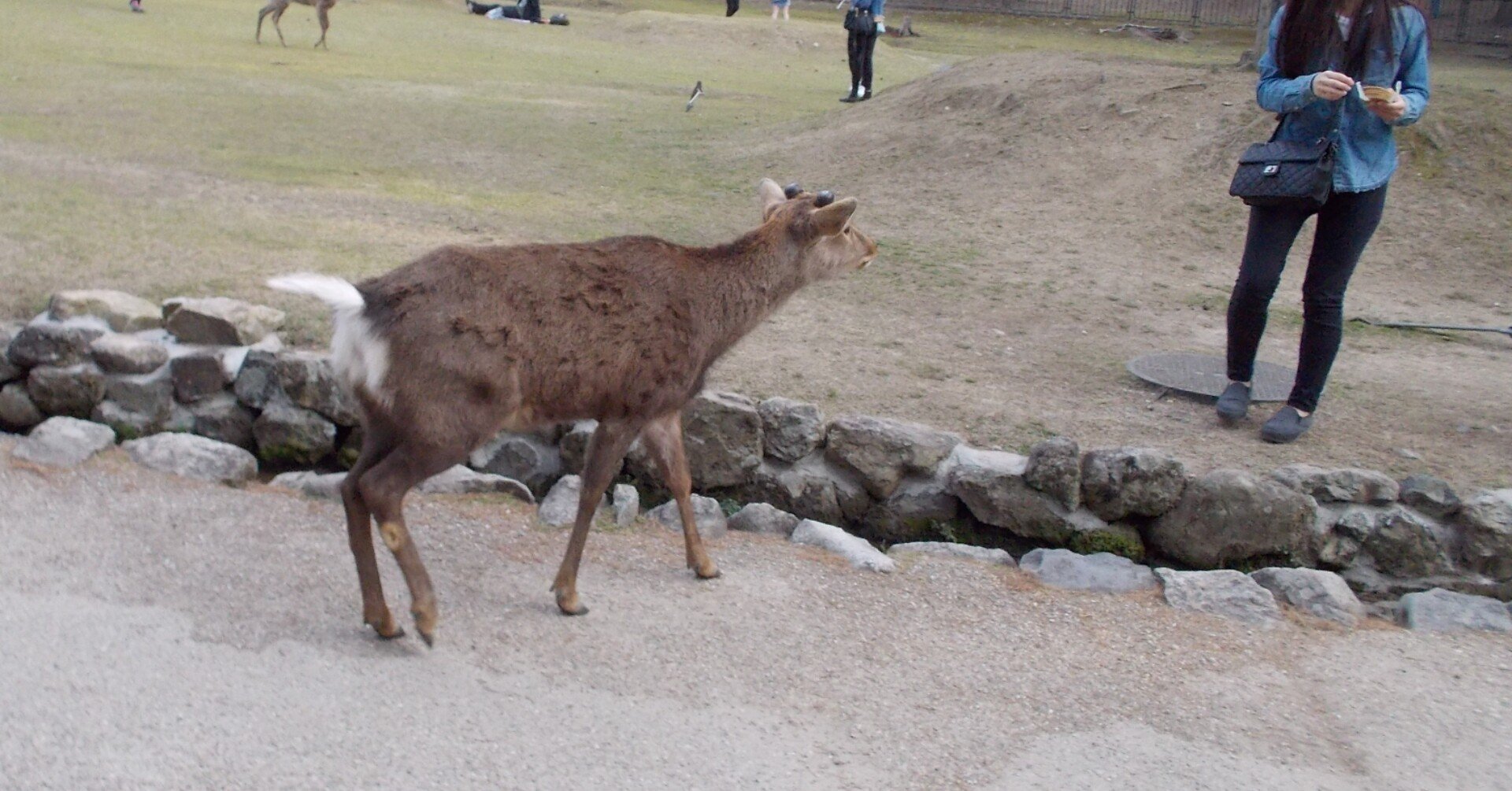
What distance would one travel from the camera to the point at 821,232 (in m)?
5.48

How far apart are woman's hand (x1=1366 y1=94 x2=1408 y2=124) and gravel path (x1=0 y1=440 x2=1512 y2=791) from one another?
2263 millimetres

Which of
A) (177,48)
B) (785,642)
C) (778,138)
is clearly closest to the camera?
(785,642)

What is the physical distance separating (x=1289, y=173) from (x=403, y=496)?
4.15 metres

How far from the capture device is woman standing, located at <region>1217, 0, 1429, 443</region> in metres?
6.00

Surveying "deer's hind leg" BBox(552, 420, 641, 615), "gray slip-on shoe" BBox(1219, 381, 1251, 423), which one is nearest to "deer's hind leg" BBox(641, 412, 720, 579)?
"deer's hind leg" BBox(552, 420, 641, 615)

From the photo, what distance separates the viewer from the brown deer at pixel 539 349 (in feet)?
14.0

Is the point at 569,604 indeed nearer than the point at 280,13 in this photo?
Yes

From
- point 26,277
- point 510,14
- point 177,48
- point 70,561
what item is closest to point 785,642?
point 70,561

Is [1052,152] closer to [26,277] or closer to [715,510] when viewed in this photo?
[715,510]

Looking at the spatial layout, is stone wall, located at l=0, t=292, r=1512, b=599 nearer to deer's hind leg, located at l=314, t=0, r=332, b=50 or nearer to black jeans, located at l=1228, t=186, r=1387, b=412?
black jeans, located at l=1228, t=186, r=1387, b=412

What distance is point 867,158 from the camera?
12883 millimetres

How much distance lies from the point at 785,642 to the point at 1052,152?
28.2 feet

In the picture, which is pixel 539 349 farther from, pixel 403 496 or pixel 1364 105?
pixel 1364 105

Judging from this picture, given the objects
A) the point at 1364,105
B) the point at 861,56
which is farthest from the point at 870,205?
the point at 861,56
